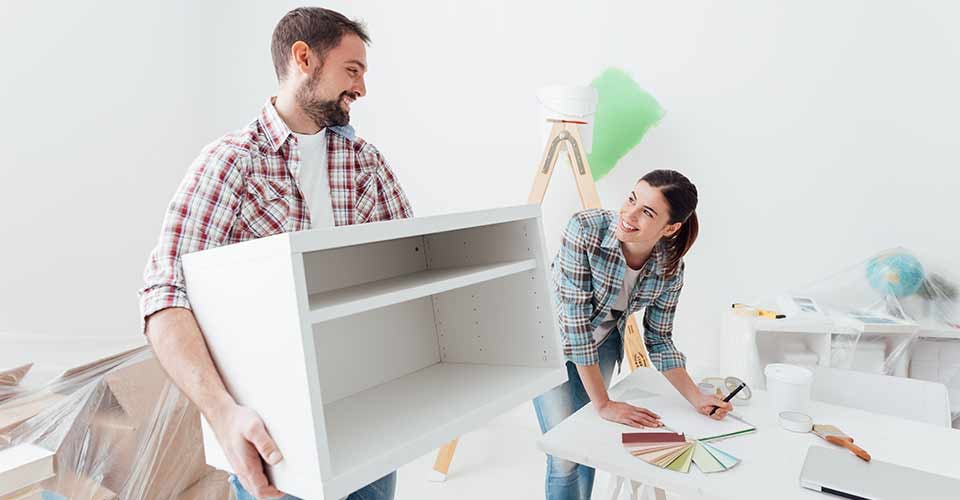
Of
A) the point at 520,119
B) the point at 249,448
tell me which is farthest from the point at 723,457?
the point at 520,119

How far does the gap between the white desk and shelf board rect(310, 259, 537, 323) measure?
43 cm

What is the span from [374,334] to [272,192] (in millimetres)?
288

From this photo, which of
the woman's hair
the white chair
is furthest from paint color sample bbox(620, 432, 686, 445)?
the white chair

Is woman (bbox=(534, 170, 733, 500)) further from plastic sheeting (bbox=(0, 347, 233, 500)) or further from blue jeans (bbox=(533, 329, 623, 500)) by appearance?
plastic sheeting (bbox=(0, 347, 233, 500))

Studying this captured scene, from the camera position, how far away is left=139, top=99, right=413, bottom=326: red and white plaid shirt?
0.81 m

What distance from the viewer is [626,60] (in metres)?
2.14

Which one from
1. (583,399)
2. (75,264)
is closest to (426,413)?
(583,399)

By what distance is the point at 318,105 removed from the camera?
970 millimetres

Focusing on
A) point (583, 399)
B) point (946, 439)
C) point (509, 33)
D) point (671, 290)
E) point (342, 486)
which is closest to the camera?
point (342, 486)

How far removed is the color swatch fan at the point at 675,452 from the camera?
3.53ft

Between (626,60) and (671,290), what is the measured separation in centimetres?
106

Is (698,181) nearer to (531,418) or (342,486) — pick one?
(531,418)

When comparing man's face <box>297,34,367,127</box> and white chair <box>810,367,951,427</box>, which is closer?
man's face <box>297,34,367,127</box>

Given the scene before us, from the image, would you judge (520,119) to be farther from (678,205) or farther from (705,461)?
(705,461)
